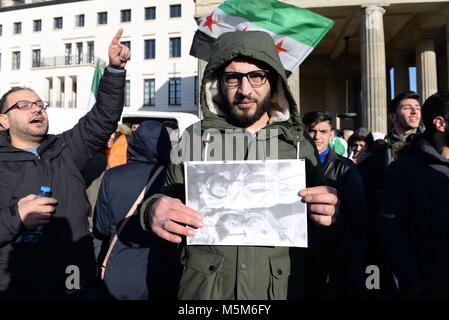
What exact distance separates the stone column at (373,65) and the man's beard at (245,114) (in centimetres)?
1737

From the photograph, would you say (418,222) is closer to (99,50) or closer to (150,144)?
(150,144)

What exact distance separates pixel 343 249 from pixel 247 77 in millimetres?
1751

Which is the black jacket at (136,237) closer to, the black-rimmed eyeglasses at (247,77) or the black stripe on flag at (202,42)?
the black-rimmed eyeglasses at (247,77)

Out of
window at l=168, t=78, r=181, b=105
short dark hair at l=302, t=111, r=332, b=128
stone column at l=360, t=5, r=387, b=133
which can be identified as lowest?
short dark hair at l=302, t=111, r=332, b=128

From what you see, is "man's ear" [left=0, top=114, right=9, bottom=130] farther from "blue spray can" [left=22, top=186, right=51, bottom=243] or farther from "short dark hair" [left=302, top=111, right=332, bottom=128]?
"short dark hair" [left=302, top=111, right=332, bottom=128]

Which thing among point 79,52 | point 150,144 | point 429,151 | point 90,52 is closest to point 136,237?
point 150,144

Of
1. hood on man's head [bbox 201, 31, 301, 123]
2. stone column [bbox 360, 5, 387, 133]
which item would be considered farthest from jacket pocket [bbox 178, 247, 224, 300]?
stone column [bbox 360, 5, 387, 133]

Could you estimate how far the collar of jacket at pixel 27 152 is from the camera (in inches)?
105

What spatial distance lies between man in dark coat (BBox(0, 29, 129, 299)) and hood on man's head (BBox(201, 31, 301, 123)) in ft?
3.57

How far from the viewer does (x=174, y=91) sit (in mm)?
41594

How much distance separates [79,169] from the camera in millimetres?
3035

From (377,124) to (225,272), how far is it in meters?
17.6

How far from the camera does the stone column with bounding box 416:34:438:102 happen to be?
22.0 meters

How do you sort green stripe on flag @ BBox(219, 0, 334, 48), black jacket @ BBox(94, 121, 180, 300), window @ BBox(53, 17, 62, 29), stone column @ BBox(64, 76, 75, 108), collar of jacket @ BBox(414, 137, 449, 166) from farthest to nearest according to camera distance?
window @ BBox(53, 17, 62, 29), stone column @ BBox(64, 76, 75, 108), green stripe on flag @ BBox(219, 0, 334, 48), black jacket @ BBox(94, 121, 180, 300), collar of jacket @ BBox(414, 137, 449, 166)
